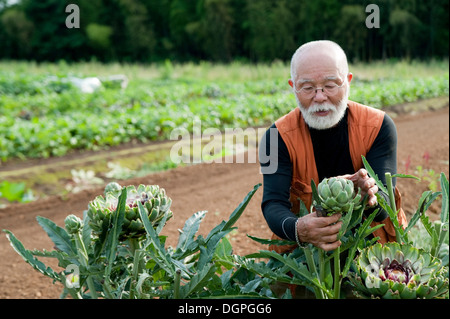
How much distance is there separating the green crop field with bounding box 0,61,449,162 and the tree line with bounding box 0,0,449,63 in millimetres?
2825

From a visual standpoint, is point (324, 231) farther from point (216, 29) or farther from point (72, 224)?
point (216, 29)

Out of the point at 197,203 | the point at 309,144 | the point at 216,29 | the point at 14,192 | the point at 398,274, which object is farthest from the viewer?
the point at 216,29

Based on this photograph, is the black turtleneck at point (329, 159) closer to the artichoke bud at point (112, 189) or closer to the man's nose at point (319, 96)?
the man's nose at point (319, 96)

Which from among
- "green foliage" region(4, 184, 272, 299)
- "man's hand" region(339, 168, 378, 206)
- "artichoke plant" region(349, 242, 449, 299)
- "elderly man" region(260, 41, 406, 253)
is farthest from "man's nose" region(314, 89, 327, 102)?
"artichoke plant" region(349, 242, 449, 299)

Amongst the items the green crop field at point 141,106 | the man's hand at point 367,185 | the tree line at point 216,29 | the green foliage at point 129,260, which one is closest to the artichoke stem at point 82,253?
the green foliage at point 129,260

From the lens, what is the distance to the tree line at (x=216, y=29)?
1579 cm

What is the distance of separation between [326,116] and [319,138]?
0.16 meters

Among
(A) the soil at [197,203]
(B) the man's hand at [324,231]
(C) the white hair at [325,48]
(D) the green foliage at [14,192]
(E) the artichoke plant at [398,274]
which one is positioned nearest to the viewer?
(E) the artichoke plant at [398,274]

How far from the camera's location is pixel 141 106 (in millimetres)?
7844

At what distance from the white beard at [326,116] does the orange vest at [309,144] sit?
0.09m

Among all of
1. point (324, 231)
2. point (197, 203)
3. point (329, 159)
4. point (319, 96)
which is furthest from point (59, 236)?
point (197, 203)

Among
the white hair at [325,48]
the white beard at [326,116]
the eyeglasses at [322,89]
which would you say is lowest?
the white beard at [326,116]

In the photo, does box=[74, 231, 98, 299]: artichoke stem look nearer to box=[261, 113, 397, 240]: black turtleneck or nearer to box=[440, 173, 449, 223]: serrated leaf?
box=[261, 113, 397, 240]: black turtleneck

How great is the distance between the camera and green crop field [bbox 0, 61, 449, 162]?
5227mm
